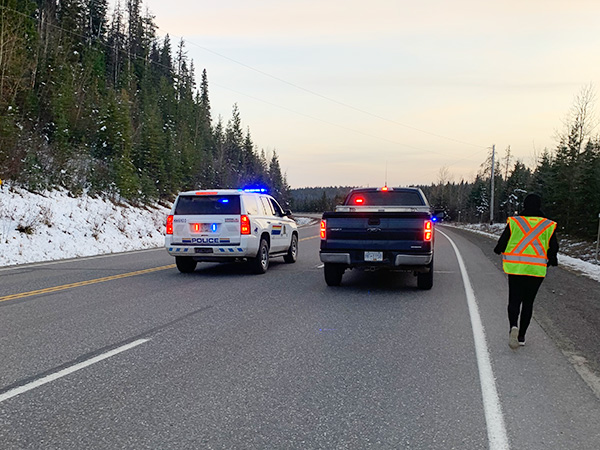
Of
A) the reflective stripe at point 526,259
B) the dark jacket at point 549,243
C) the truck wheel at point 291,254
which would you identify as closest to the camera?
the reflective stripe at point 526,259

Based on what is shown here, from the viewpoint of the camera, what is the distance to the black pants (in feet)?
19.6

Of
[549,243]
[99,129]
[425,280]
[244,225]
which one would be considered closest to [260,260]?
[244,225]

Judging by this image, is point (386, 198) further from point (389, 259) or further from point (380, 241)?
point (389, 259)

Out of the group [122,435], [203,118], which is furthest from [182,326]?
[203,118]

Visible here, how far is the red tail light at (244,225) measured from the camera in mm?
11758

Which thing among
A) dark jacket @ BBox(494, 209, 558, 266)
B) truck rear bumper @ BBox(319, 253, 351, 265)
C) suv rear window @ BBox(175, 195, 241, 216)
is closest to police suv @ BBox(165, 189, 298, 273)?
suv rear window @ BBox(175, 195, 241, 216)

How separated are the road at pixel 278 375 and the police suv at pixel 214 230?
2.70 m

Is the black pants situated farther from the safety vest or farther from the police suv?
the police suv

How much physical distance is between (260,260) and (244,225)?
1.06 meters

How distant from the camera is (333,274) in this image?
34.3ft

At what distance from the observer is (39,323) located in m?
6.72

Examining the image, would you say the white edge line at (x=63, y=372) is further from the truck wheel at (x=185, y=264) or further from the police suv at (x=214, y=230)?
the truck wheel at (x=185, y=264)

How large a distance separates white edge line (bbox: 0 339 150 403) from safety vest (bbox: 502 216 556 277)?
451 cm

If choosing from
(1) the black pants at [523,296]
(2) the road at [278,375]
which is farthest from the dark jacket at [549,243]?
(2) the road at [278,375]
